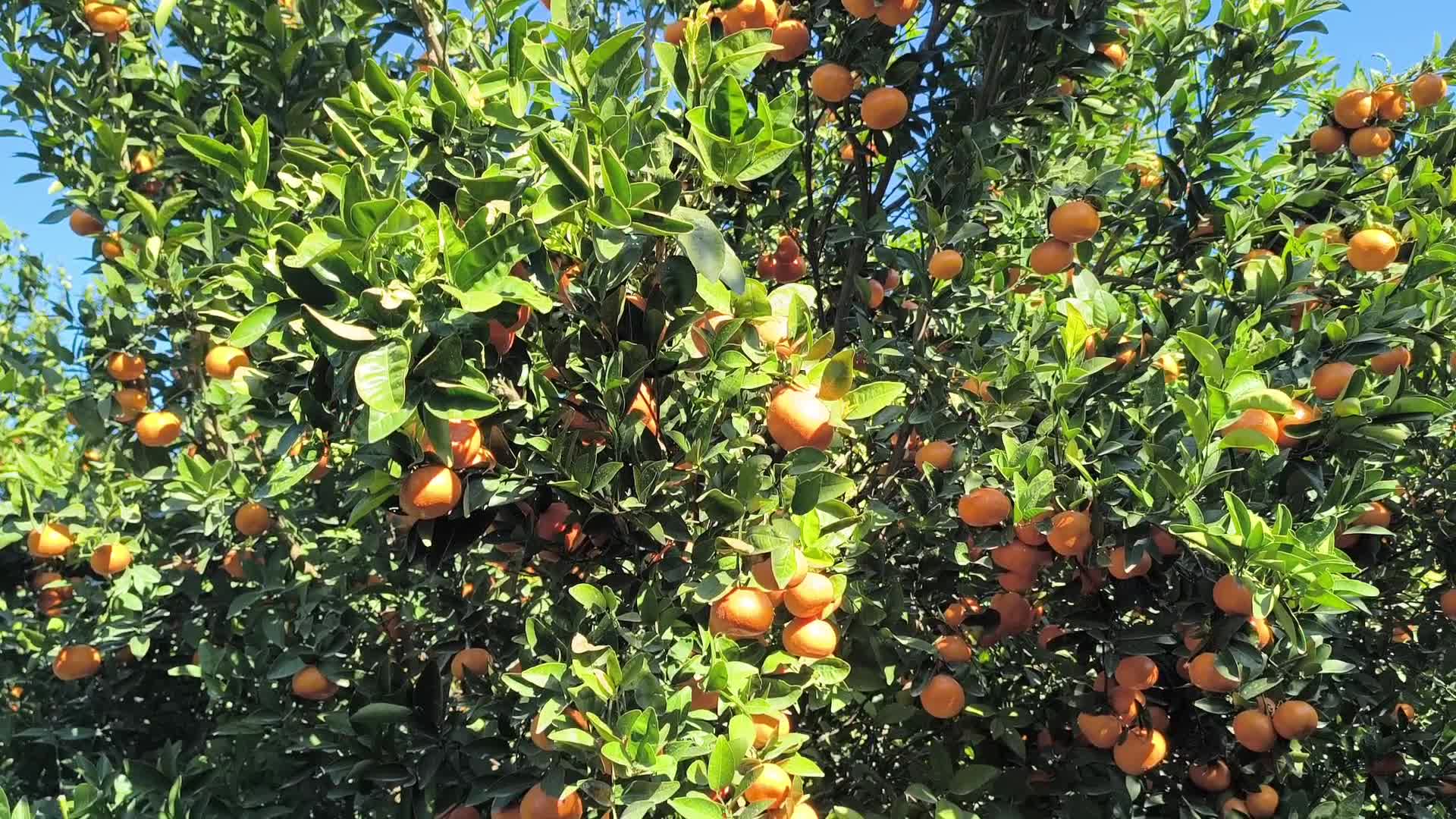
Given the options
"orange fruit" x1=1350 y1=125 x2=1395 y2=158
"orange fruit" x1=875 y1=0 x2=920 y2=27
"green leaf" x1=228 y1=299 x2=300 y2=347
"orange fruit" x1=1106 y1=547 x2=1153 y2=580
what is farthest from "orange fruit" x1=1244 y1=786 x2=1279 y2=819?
"green leaf" x1=228 y1=299 x2=300 y2=347

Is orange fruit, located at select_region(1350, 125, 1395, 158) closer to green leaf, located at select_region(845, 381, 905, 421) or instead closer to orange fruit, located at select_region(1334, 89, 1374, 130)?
orange fruit, located at select_region(1334, 89, 1374, 130)

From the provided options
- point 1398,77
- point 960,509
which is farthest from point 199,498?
point 1398,77

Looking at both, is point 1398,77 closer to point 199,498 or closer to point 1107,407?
point 1107,407

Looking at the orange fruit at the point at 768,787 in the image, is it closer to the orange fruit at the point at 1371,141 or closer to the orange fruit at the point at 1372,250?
the orange fruit at the point at 1372,250

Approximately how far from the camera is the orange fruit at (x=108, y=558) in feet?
9.27

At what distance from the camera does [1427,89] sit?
2.93 metres

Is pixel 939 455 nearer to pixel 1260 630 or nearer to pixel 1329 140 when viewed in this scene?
pixel 1260 630

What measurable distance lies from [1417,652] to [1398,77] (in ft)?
5.48

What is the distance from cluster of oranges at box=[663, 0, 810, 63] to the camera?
2.52 m

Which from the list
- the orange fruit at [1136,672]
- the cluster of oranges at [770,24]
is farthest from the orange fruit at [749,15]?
the orange fruit at [1136,672]

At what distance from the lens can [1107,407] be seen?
7.22 ft

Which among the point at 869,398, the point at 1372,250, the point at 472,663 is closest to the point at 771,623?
the point at 869,398

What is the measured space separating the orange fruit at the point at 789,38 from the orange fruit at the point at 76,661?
2.55 metres

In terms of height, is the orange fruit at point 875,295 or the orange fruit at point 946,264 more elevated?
the orange fruit at point 875,295
